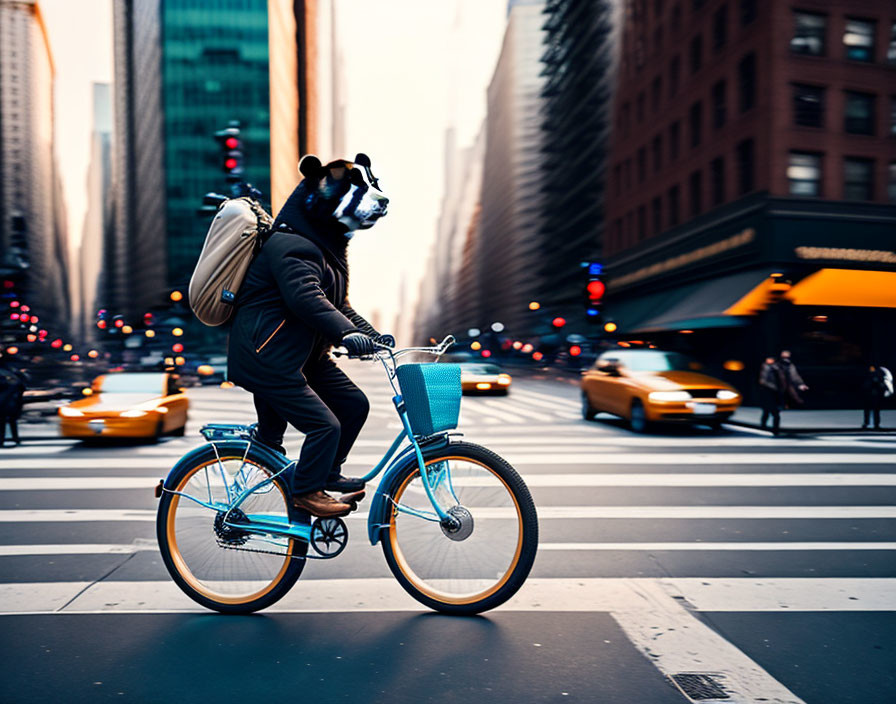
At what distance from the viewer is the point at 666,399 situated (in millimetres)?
13656

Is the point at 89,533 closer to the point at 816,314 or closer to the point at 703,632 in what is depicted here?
the point at 703,632

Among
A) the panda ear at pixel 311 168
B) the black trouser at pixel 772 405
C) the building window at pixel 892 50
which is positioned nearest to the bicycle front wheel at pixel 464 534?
the panda ear at pixel 311 168

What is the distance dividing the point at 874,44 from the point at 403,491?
1059 inches

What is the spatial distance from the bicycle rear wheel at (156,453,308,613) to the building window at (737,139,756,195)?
24587mm

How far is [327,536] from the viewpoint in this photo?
155 inches

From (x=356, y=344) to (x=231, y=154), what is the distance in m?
9.86

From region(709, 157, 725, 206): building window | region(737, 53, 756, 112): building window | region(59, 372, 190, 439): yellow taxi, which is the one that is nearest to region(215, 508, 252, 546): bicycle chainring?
region(59, 372, 190, 439): yellow taxi

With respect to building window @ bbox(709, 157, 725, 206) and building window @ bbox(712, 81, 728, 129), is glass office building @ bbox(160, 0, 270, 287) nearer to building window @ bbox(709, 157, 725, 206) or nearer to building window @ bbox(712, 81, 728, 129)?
building window @ bbox(712, 81, 728, 129)

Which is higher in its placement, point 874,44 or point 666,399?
point 874,44

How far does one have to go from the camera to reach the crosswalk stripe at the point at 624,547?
5.57 metres

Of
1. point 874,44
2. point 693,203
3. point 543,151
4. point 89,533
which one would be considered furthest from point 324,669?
point 543,151

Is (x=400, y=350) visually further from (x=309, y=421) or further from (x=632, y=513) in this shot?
(x=632, y=513)

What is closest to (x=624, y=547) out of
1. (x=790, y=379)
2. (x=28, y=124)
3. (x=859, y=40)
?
(x=790, y=379)

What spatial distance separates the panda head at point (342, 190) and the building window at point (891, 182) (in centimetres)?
2520
